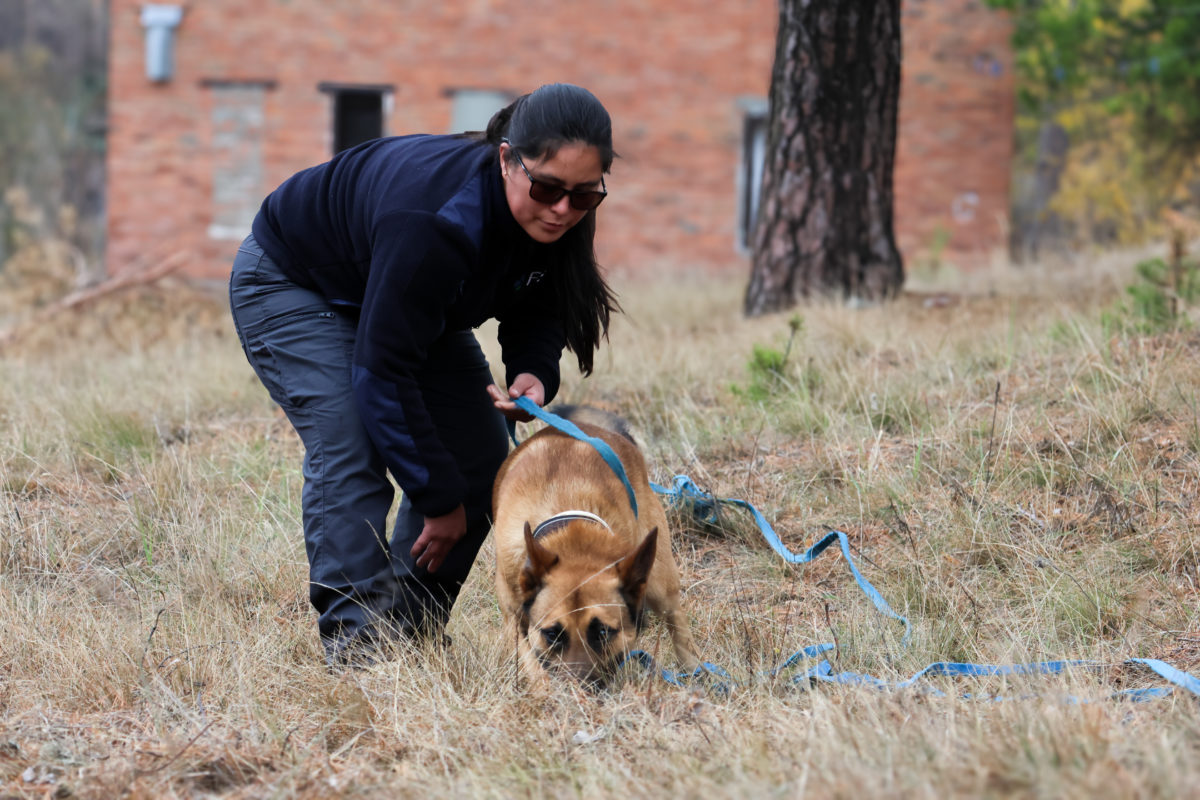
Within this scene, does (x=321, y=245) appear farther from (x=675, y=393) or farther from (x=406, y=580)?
(x=675, y=393)

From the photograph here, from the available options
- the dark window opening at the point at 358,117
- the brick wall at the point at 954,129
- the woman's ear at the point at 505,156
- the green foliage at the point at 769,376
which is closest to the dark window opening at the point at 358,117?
the dark window opening at the point at 358,117

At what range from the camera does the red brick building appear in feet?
54.6

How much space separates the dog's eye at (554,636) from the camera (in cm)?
332

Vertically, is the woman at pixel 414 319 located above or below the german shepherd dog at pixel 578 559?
above

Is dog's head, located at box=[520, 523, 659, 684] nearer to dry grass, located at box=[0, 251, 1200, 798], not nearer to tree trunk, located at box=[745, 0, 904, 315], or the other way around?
dry grass, located at box=[0, 251, 1200, 798]

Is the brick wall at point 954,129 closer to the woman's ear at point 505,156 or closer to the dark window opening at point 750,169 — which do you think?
the dark window opening at point 750,169

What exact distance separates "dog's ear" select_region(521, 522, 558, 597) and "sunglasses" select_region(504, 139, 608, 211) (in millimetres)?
950

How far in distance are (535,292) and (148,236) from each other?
15.0m

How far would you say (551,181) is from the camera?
321 cm

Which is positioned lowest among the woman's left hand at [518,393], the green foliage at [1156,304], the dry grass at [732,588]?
the dry grass at [732,588]

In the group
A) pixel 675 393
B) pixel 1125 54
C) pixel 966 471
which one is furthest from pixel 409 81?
pixel 966 471

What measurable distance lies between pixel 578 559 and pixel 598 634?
0.77ft

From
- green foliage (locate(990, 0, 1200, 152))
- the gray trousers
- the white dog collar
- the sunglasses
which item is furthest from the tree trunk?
green foliage (locate(990, 0, 1200, 152))

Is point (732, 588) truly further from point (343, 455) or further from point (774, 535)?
point (343, 455)
